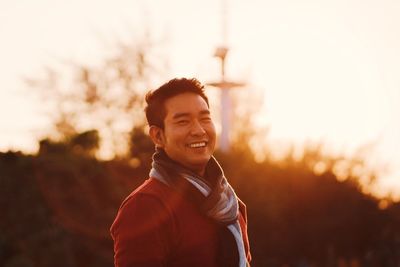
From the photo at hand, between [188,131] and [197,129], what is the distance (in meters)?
0.04

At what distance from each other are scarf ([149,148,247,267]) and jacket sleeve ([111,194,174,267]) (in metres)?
0.21

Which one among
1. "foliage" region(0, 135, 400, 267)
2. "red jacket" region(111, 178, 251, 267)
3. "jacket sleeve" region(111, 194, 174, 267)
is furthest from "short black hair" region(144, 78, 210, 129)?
"foliage" region(0, 135, 400, 267)

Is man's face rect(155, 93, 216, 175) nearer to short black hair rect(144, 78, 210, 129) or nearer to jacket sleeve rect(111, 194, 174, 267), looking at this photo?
short black hair rect(144, 78, 210, 129)

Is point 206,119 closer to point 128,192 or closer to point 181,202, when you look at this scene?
point 181,202

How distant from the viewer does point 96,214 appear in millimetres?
13805

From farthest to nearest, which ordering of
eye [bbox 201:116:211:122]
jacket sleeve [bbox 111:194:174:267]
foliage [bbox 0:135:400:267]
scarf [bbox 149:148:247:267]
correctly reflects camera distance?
foliage [bbox 0:135:400:267], eye [bbox 201:116:211:122], scarf [bbox 149:148:247:267], jacket sleeve [bbox 111:194:174:267]

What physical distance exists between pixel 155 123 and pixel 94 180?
10.9 meters

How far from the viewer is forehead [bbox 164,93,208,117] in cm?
350

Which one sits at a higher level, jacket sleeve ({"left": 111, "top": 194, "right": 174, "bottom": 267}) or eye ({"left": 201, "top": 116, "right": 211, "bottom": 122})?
eye ({"left": 201, "top": 116, "right": 211, "bottom": 122})

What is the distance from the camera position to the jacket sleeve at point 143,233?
3062 mm

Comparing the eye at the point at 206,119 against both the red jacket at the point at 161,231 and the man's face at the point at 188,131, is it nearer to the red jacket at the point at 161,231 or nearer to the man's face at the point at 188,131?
the man's face at the point at 188,131

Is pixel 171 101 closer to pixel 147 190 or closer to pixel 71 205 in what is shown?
pixel 147 190

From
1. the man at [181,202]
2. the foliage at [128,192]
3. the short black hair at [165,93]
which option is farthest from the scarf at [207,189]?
the foliage at [128,192]

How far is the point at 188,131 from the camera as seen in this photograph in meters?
3.46
